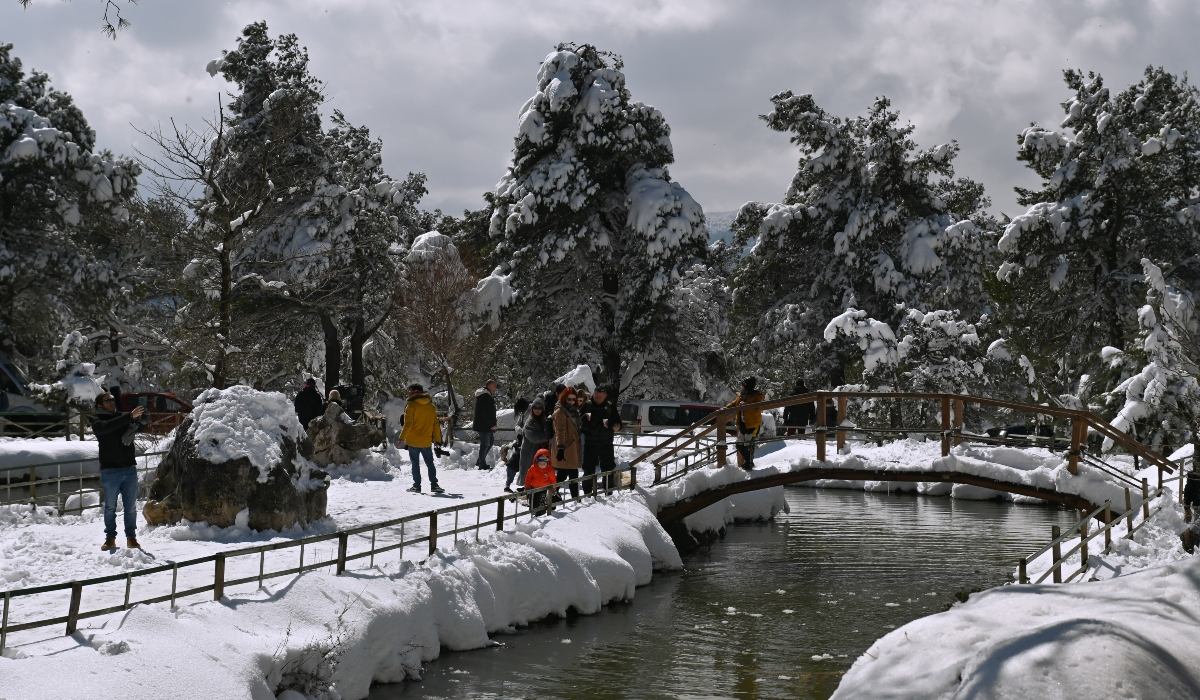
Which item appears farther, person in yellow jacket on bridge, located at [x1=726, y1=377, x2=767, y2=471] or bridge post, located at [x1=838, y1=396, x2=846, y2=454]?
bridge post, located at [x1=838, y1=396, x2=846, y2=454]

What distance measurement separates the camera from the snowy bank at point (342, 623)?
7.94 metres

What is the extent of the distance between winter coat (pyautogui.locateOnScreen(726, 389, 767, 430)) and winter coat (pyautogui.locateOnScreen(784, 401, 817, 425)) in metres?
8.83

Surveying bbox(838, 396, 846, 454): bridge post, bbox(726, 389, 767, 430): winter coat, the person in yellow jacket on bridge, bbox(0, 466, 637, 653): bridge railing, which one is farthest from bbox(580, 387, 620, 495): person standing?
bbox(838, 396, 846, 454): bridge post

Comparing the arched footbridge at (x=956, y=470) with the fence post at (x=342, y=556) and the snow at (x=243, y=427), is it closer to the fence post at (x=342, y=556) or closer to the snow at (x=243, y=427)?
the snow at (x=243, y=427)

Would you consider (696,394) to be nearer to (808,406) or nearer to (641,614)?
(808,406)

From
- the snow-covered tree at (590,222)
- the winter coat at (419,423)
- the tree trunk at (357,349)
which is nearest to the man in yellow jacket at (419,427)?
the winter coat at (419,423)

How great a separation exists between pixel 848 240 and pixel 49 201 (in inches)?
935

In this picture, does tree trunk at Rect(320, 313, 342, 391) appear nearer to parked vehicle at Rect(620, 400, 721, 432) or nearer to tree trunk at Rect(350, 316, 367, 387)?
tree trunk at Rect(350, 316, 367, 387)

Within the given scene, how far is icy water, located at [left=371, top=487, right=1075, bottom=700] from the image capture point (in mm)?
11109

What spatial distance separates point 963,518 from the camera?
952 inches

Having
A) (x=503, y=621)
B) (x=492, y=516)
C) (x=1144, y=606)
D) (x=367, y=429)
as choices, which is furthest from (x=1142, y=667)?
(x=367, y=429)

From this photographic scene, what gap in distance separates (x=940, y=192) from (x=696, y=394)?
39.1ft

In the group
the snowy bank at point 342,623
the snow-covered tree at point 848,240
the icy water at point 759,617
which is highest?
the snow-covered tree at point 848,240

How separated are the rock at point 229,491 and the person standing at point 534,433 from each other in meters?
4.15
